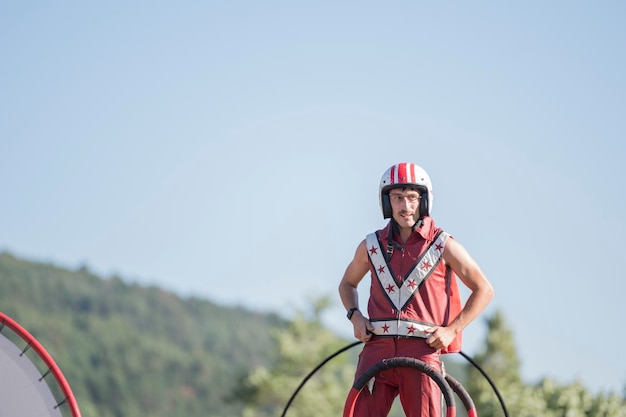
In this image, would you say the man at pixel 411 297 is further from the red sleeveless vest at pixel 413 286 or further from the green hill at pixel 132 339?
the green hill at pixel 132 339

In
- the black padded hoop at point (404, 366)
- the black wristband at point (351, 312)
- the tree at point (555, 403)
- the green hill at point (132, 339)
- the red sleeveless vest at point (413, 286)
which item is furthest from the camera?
the green hill at point (132, 339)

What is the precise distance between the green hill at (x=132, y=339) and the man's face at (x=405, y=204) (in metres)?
41.9

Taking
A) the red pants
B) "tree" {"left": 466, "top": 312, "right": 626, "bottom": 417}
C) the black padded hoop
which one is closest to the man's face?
the red pants

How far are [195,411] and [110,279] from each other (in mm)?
20022

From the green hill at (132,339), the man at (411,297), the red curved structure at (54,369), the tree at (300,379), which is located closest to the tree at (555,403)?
the man at (411,297)

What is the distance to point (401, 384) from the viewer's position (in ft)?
25.1

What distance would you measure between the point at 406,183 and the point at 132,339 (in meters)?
58.3

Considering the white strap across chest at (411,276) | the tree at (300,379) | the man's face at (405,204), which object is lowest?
the white strap across chest at (411,276)

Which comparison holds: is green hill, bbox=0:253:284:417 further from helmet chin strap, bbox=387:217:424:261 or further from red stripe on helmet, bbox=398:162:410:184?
red stripe on helmet, bbox=398:162:410:184

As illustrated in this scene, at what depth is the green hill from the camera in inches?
2299

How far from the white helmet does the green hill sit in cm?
4189

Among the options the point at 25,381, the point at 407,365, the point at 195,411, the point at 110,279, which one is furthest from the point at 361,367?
the point at 110,279

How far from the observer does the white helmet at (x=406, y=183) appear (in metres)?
7.75

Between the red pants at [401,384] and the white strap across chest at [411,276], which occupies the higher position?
the white strap across chest at [411,276]
